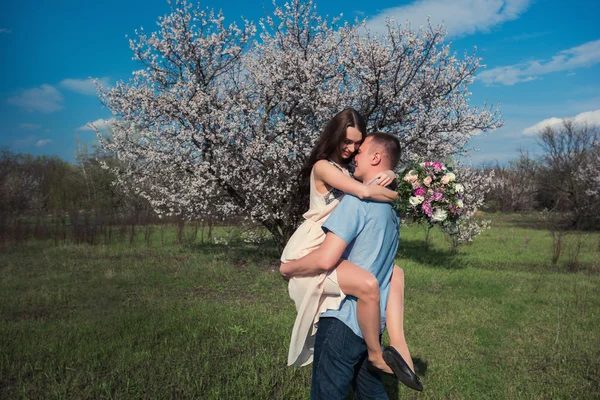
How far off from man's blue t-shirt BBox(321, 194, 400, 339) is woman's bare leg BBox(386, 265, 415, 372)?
26 cm

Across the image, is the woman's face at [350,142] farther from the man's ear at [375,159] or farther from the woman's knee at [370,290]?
the woman's knee at [370,290]

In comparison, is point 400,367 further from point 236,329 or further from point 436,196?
point 236,329

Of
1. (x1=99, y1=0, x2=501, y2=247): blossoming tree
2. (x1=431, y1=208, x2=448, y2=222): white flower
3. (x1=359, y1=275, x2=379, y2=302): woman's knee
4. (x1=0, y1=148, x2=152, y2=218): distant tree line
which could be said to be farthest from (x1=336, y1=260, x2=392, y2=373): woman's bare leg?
(x1=0, y1=148, x2=152, y2=218): distant tree line

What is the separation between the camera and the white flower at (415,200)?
2.74m

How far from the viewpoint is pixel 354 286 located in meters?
2.20

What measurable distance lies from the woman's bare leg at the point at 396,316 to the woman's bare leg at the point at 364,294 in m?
0.31

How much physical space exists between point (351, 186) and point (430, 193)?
2.24 ft

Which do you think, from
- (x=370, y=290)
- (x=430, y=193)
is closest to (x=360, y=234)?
(x=370, y=290)

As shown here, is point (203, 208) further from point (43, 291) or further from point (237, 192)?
point (43, 291)

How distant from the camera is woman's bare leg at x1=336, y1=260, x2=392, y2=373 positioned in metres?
2.18

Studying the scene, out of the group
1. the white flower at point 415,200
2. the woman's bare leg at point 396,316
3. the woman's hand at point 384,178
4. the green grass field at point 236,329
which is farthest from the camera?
the green grass field at point 236,329

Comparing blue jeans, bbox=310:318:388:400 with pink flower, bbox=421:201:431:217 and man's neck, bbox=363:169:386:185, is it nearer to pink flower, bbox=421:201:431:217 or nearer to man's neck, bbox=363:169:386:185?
man's neck, bbox=363:169:386:185

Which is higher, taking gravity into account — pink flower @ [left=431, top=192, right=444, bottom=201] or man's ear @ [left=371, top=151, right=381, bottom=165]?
man's ear @ [left=371, top=151, right=381, bottom=165]

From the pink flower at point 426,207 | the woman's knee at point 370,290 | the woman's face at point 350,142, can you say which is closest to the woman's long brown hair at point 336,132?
the woman's face at point 350,142
